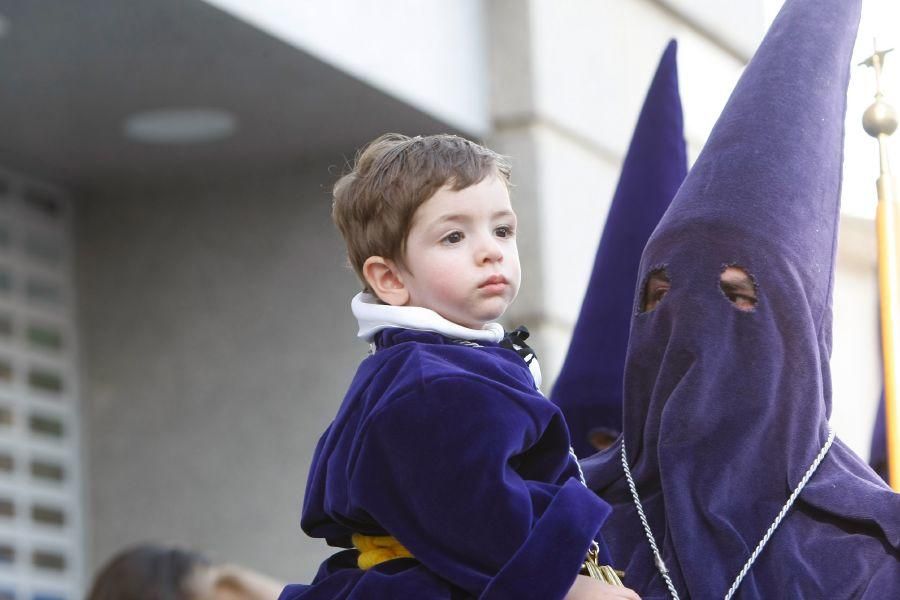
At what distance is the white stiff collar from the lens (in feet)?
9.12

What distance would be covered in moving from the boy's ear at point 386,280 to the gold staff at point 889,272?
124 centimetres

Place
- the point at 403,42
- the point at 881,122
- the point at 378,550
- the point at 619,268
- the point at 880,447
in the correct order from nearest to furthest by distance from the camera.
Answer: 1. the point at 378,550
2. the point at 881,122
3. the point at 619,268
4. the point at 880,447
5. the point at 403,42

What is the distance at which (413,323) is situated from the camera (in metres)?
2.79

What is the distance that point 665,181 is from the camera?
4.30 m

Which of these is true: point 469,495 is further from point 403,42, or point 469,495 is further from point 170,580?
point 403,42

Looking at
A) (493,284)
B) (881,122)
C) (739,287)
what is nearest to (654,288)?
(739,287)

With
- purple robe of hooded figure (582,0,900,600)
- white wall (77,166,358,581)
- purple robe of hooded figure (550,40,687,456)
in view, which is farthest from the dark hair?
purple robe of hooded figure (582,0,900,600)

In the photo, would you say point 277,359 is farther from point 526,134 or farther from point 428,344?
point 428,344

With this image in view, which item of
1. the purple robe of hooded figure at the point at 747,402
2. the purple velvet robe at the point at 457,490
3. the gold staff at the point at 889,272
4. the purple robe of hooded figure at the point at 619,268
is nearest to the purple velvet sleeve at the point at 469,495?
the purple velvet robe at the point at 457,490

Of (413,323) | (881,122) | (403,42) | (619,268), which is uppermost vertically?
(403,42)

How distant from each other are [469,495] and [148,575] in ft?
8.72

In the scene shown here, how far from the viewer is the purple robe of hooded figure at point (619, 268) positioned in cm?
414

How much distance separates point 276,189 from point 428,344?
14.0ft

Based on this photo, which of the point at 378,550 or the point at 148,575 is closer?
the point at 378,550
